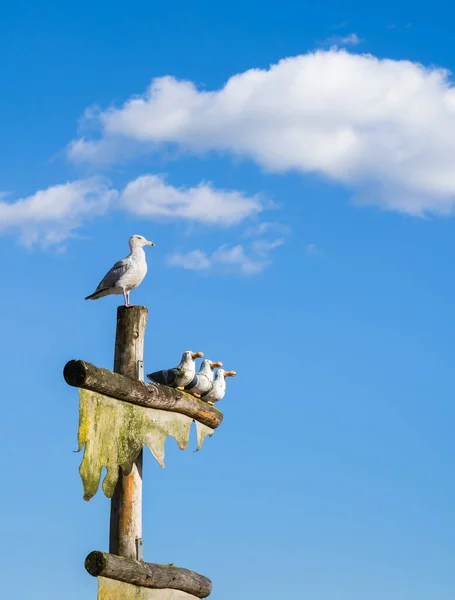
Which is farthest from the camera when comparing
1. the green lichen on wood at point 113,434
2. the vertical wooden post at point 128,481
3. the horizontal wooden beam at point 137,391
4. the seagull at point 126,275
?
the seagull at point 126,275

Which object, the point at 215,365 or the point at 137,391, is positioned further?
the point at 215,365

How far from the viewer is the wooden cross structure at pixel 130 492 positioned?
10.5 metres

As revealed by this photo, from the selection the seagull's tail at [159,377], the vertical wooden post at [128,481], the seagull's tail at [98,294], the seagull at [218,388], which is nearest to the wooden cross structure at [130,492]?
the vertical wooden post at [128,481]

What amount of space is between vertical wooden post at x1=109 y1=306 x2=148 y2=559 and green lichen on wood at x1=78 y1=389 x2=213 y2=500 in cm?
26

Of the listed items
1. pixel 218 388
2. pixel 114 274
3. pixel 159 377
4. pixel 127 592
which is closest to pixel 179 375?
pixel 159 377

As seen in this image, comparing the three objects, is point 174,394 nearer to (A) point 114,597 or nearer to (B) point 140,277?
(B) point 140,277

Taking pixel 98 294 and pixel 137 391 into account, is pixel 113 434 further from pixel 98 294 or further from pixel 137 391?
pixel 98 294

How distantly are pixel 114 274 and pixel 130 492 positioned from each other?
245 centimetres

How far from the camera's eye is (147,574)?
11227 millimetres

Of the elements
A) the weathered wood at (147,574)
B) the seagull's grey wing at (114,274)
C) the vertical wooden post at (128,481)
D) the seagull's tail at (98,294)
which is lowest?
the weathered wood at (147,574)

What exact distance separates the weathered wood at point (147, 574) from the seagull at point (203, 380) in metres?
2.02

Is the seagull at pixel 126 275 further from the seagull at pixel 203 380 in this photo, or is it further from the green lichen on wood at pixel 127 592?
the green lichen on wood at pixel 127 592

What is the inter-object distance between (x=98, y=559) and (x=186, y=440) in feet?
7.37

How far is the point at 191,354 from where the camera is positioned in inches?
496
